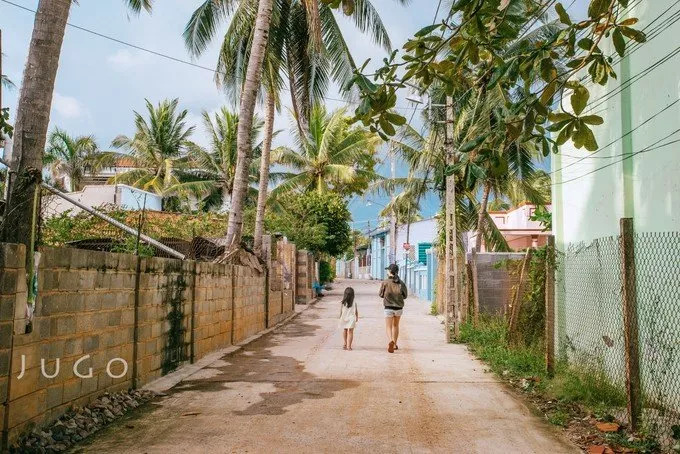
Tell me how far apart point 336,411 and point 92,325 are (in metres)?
2.80

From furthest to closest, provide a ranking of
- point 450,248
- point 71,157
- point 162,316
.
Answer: point 71,157, point 450,248, point 162,316

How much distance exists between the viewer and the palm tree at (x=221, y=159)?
106 ft

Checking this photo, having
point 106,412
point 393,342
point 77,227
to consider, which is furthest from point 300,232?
point 106,412

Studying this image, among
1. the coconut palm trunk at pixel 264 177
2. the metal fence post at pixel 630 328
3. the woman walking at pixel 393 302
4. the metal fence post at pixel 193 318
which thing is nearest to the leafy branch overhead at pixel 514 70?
the metal fence post at pixel 630 328

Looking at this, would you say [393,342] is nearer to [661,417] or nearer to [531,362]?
[531,362]

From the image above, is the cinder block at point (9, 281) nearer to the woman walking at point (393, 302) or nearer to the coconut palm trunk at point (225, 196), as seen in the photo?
the woman walking at point (393, 302)

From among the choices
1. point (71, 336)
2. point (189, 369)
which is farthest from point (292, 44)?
point (71, 336)

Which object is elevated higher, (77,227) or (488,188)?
(488,188)

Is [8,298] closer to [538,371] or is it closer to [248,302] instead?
[538,371]

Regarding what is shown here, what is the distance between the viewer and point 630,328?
600 cm

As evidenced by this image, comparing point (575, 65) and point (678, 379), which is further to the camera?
point (678, 379)

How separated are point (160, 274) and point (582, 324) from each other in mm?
6044

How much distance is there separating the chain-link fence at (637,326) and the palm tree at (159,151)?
88.8 ft

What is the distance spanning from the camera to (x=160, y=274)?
873 cm
